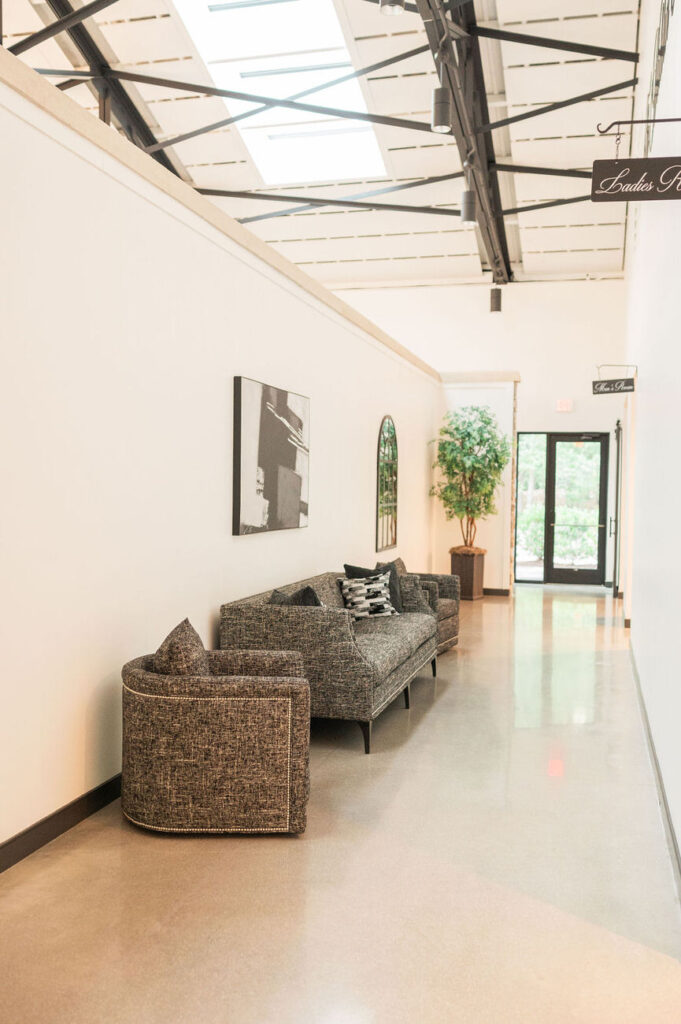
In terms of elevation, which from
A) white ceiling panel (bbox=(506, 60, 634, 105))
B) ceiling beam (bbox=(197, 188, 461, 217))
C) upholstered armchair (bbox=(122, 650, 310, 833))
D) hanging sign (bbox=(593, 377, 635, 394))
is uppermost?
white ceiling panel (bbox=(506, 60, 634, 105))

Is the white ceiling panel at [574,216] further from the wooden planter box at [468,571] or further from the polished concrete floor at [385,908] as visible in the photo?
the polished concrete floor at [385,908]

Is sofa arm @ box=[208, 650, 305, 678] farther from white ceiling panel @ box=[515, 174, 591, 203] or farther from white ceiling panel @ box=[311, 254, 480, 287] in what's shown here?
white ceiling panel @ box=[311, 254, 480, 287]

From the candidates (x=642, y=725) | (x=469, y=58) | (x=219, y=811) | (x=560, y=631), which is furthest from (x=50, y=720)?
(x=469, y=58)

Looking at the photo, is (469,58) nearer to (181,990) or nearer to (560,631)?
(560,631)

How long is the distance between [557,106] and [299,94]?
2.52m

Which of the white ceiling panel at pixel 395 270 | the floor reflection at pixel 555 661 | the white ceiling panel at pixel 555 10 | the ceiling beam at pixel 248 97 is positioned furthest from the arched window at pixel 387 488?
the white ceiling panel at pixel 395 270

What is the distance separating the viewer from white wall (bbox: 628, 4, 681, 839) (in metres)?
3.59

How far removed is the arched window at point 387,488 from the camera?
8619 millimetres

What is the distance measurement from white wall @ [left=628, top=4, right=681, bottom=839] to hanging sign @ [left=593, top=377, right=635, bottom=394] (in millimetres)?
2186

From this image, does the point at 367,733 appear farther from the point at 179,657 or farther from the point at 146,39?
the point at 146,39

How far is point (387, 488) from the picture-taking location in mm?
8938

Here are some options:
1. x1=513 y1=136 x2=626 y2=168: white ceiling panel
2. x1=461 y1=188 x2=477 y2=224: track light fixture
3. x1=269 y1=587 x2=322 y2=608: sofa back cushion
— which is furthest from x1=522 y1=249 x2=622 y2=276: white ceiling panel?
x1=269 y1=587 x2=322 y2=608: sofa back cushion

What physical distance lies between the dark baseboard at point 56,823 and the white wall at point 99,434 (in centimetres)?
6

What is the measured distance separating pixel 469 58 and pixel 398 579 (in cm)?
503
